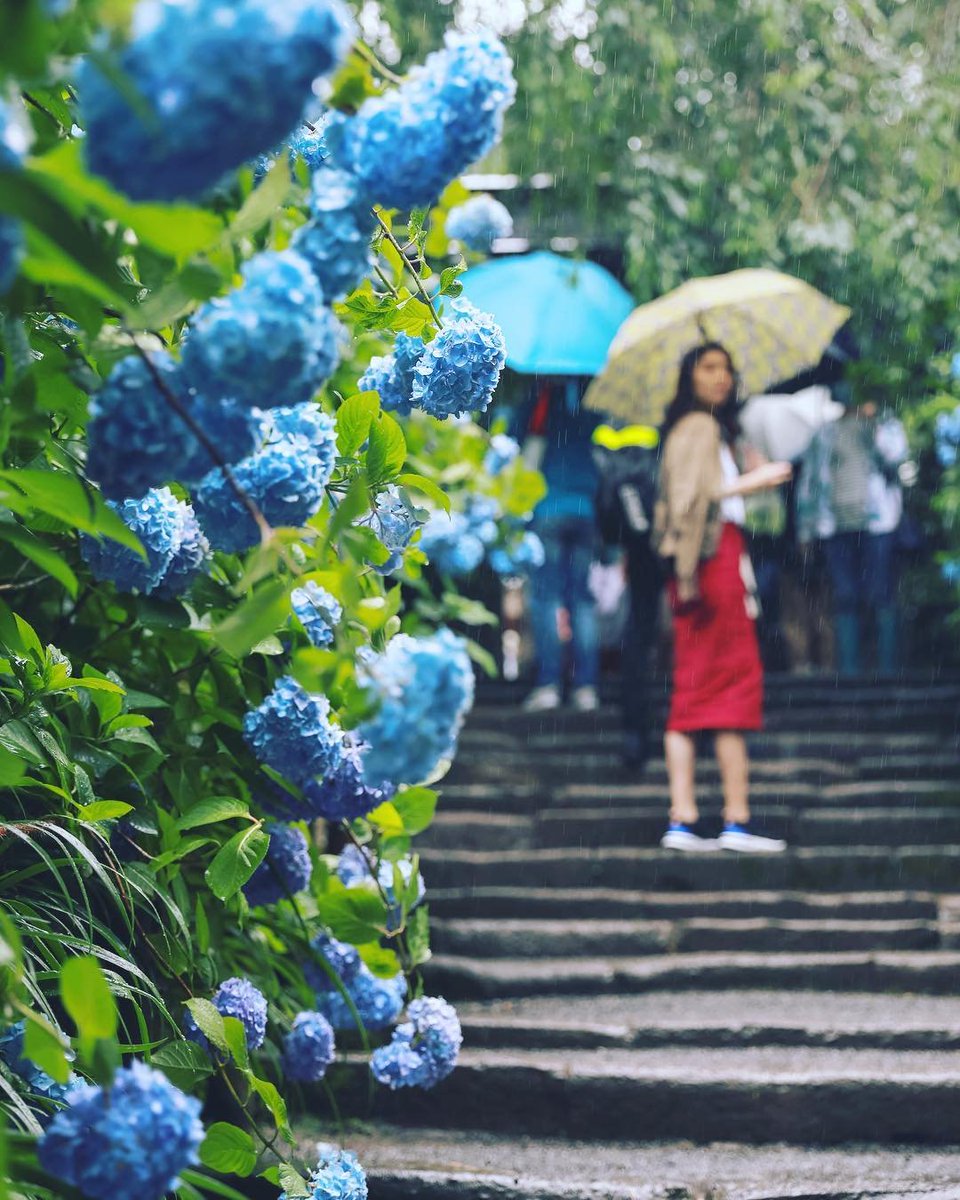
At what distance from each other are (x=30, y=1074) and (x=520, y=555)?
4383mm

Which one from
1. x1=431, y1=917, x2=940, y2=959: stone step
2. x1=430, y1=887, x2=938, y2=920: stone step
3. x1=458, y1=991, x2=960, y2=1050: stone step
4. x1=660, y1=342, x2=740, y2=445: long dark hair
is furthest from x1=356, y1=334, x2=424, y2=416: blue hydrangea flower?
x1=660, y1=342, x2=740, y2=445: long dark hair

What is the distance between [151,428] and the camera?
1.01 m

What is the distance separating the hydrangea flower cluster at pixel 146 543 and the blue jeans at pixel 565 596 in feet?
15.8

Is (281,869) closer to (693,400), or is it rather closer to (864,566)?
(693,400)

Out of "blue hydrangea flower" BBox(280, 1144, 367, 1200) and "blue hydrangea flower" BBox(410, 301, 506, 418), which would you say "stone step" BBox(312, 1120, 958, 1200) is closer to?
"blue hydrangea flower" BBox(280, 1144, 367, 1200)

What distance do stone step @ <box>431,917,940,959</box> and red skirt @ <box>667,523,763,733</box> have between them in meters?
0.76

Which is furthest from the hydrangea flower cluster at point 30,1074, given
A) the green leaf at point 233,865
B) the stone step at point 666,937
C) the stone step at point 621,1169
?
the stone step at point 666,937

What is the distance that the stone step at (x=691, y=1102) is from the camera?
2.96 meters

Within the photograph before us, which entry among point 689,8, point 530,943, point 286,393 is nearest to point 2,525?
point 286,393

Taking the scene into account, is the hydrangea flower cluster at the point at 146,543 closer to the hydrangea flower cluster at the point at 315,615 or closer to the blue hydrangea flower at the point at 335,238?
the hydrangea flower cluster at the point at 315,615

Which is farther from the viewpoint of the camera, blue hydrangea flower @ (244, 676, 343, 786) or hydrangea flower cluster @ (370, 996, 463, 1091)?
hydrangea flower cluster @ (370, 996, 463, 1091)

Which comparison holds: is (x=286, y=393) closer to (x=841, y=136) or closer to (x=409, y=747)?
(x=409, y=747)

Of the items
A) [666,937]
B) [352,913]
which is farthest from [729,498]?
[352,913]

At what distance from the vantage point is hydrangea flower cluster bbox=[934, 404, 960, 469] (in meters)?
5.71
